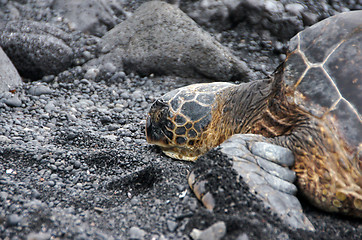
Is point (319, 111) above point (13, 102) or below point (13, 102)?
above

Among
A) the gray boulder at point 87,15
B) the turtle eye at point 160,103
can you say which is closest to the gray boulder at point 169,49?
the gray boulder at point 87,15

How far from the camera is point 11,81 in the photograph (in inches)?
168

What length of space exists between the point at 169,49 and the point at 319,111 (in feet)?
9.50

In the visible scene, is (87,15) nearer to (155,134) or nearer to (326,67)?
(155,134)

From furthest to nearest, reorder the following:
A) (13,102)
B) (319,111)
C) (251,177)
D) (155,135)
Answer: (13,102)
(155,135)
(319,111)
(251,177)

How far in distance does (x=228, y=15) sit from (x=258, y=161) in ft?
11.9

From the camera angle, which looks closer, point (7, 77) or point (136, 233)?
point (136, 233)

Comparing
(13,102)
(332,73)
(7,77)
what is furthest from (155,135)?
(7,77)

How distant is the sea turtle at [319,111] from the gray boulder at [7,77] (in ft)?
9.16

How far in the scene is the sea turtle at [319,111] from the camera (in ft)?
6.68

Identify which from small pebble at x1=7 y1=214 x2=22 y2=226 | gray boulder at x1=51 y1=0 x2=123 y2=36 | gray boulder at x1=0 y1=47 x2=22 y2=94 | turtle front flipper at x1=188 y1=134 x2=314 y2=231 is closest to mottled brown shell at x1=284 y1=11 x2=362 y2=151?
turtle front flipper at x1=188 y1=134 x2=314 y2=231

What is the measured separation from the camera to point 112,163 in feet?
9.12

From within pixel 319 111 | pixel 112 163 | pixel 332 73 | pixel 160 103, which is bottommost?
pixel 112 163

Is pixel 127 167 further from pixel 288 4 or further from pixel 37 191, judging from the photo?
pixel 288 4
